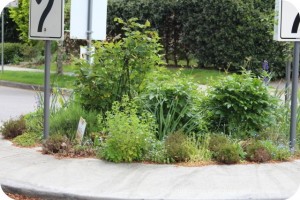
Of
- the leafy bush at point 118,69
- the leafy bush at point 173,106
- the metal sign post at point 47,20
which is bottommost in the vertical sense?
the leafy bush at point 173,106

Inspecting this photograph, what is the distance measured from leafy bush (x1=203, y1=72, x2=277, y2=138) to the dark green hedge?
11.1 meters

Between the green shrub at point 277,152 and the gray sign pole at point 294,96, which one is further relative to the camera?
the gray sign pole at point 294,96

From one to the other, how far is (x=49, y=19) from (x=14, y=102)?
8.25m

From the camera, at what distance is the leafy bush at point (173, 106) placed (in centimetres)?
841

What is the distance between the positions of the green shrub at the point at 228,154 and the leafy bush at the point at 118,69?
2.04 metres

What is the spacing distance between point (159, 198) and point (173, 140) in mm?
1655

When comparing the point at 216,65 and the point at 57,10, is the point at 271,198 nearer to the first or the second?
the point at 57,10

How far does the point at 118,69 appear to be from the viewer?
9.06 meters

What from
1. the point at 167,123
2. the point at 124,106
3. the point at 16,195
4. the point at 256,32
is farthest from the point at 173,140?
the point at 256,32

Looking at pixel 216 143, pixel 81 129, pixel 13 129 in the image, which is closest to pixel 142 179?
pixel 216 143

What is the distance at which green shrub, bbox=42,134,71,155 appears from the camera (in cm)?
807

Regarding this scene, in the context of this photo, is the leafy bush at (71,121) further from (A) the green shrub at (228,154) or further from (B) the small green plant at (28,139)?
(A) the green shrub at (228,154)

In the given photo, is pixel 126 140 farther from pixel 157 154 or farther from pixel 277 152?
pixel 277 152

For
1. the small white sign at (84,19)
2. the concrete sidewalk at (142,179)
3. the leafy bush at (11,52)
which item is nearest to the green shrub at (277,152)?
the concrete sidewalk at (142,179)
